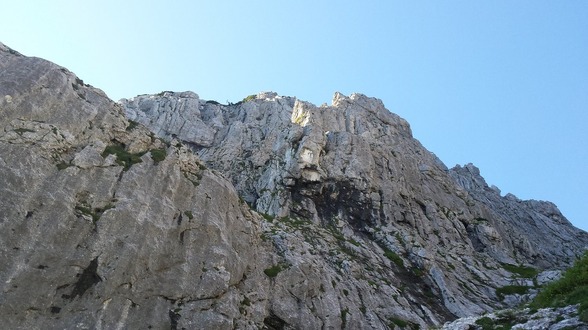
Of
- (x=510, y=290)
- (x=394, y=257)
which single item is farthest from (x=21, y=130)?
(x=510, y=290)

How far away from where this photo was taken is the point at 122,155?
132 ft

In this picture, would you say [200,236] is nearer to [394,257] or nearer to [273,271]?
[273,271]

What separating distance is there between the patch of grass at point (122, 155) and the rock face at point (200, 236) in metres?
0.18

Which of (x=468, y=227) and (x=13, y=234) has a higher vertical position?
(x=468, y=227)

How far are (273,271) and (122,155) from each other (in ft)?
57.7

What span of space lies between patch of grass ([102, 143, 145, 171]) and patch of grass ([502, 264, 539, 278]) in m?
57.2

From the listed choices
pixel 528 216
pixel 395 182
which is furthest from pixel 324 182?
pixel 528 216

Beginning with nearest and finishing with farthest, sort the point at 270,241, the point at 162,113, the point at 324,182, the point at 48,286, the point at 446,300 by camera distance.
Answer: the point at 48,286 < the point at 270,241 < the point at 446,300 < the point at 324,182 < the point at 162,113

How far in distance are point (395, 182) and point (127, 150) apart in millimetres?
53145

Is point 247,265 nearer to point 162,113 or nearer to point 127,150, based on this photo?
point 127,150

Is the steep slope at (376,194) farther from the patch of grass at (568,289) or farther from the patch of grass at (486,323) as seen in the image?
the patch of grass at (486,323)

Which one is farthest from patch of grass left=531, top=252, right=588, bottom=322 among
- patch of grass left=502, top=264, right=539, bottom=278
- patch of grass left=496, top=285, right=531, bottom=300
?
patch of grass left=502, top=264, right=539, bottom=278

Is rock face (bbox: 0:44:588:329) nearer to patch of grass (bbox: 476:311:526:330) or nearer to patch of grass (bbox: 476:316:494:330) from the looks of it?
patch of grass (bbox: 476:316:494:330)

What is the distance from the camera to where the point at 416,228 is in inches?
2923
